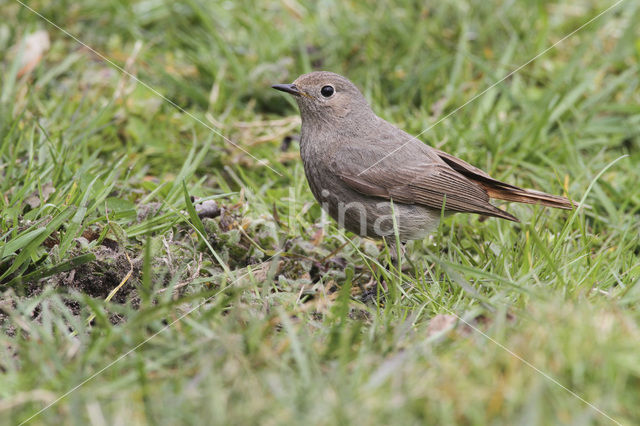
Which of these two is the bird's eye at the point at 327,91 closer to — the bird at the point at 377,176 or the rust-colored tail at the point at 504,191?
the bird at the point at 377,176

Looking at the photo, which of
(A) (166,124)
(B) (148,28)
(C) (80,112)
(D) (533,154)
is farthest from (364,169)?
(B) (148,28)

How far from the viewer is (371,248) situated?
15.2ft

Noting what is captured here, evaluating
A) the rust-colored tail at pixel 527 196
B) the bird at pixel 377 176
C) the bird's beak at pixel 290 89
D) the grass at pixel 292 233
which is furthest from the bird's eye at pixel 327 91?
the rust-colored tail at pixel 527 196

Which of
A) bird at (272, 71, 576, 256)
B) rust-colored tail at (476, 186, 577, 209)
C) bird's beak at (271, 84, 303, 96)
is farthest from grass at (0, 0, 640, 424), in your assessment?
bird's beak at (271, 84, 303, 96)

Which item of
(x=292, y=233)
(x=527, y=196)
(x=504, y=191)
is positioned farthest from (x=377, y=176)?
(x=527, y=196)

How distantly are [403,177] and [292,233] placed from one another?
784 mm

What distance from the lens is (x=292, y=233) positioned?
450cm

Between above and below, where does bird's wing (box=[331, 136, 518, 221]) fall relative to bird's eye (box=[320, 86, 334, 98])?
below

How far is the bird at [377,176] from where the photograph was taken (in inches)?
171

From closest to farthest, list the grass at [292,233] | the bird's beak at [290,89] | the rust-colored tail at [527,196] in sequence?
1. the grass at [292,233]
2. the rust-colored tail at [527,196]
3. the bird's beak at [290,89]

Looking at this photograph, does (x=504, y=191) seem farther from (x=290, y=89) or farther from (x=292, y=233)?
(x=290, y=89)

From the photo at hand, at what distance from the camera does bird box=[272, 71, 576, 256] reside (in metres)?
4.35

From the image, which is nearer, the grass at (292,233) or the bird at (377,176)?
the grass at (292,233)

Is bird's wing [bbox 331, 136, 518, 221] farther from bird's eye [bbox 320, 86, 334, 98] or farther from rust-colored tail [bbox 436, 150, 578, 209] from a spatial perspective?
bird's eye [bbox 320, 86, 334, 98]
